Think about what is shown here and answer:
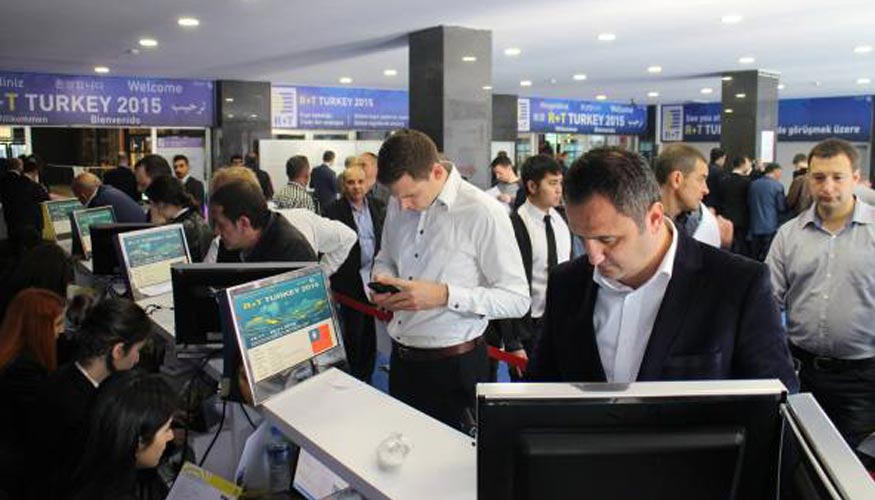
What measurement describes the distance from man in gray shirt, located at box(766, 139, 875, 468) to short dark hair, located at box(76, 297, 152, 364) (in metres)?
2.59

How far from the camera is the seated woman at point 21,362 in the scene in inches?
107

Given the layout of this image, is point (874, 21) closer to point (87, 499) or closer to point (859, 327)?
point (859, 327)

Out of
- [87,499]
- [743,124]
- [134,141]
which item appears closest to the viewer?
[87,499]

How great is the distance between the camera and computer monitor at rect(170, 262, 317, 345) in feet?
9.34

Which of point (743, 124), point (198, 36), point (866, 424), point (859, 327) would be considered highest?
point (198, 36)

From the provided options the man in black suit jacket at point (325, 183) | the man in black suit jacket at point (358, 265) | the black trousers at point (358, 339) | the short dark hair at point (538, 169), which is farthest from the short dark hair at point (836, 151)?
the man in black suit jacket at point (325, 183)

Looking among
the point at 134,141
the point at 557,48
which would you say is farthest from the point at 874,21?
the point at 134,141

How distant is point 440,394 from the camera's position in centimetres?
285

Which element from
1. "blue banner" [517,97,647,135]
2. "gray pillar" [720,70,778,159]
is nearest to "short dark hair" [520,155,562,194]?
"gray pillar" [720,70,778,159]

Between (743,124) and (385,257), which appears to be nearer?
(385,257)

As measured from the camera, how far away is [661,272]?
153 centimetres

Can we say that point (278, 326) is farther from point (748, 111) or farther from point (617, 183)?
point (748, 111)

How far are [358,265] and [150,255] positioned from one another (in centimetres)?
127

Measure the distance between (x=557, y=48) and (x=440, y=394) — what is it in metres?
7.27
